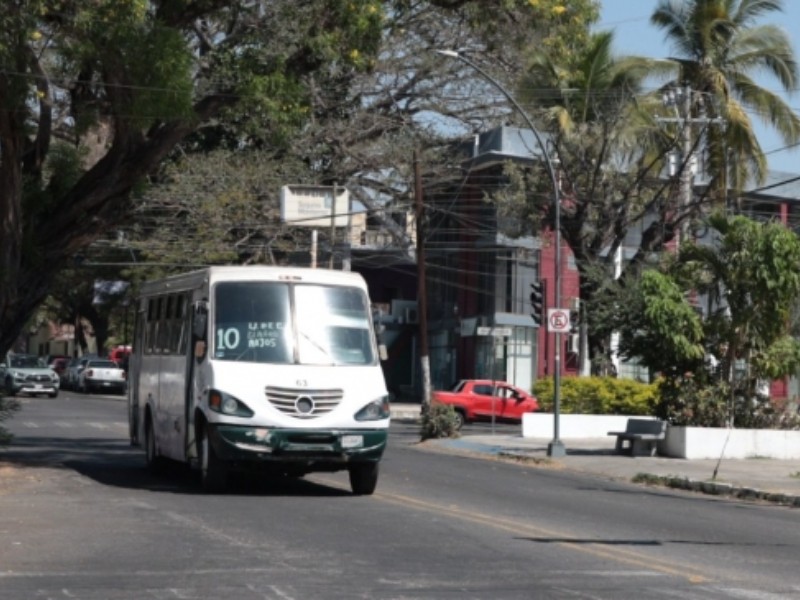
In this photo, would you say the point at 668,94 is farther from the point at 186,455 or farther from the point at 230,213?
the point at 186,455

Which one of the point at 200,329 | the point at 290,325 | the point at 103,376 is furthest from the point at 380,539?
the point at 103,376

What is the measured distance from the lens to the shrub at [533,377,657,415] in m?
40.9

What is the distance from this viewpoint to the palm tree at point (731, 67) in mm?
41750

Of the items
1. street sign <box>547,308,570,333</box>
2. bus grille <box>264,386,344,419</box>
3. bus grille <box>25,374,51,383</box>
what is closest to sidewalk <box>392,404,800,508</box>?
street sign <box>547,308,570,333</box>

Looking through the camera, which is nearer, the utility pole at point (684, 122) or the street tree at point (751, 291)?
the street tree at point (751, 291)

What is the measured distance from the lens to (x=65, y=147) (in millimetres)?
26672

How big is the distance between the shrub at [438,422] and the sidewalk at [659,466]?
1.07 feet

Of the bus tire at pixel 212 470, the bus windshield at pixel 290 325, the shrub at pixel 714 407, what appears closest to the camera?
the bus tire at pixel 212 470

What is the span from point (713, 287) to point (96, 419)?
1934 cm

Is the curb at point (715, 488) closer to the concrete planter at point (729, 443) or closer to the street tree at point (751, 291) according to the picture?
the concrete planter at point (729, 443)

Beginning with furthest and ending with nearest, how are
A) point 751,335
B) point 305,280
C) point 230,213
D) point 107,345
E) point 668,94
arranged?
point 107,345
point 230,213
point 668,94
point 751,335
point 305,280

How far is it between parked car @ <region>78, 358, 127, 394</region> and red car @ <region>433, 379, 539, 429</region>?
22291mm

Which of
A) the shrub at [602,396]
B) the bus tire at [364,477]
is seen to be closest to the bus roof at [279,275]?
the bus tire at [364,477]

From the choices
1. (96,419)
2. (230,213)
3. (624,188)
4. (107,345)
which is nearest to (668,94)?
(624,188)
